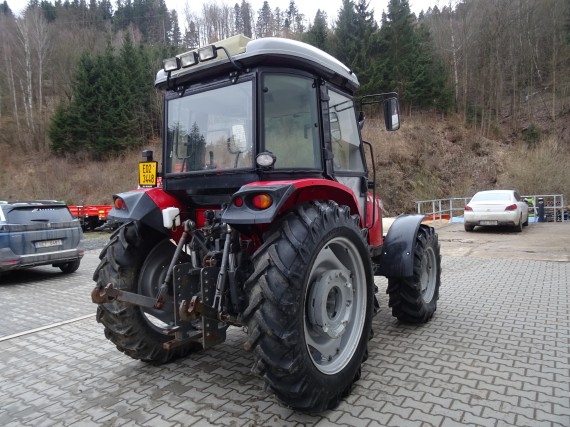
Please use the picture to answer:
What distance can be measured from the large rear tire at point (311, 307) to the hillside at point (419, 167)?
828 inches

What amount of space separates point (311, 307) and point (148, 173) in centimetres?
207

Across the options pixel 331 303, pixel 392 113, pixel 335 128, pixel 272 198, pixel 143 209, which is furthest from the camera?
pixel 392 113

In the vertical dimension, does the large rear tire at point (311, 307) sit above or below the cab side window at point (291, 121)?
below

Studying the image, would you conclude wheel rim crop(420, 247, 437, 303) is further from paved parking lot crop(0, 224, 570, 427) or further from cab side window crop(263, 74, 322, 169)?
cab side window crop(263, 74, 322, 169)

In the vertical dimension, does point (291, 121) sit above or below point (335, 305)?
above

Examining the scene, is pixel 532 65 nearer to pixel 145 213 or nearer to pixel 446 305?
pixel 446 305

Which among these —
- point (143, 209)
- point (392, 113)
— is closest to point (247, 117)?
point (143, 209)

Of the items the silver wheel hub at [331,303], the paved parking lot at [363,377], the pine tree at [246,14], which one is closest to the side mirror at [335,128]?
the silver wheel hub at [331,303]

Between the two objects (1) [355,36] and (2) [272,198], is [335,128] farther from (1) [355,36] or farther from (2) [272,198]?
(1) [355,36]

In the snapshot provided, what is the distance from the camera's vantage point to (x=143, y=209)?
11.0 ft

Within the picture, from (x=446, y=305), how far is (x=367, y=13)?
32.7m

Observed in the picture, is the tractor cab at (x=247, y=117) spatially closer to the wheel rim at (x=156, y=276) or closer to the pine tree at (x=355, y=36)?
the wheel rim at (x=156, y=276)

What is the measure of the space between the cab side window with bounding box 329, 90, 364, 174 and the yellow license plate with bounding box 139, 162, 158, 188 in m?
1.70

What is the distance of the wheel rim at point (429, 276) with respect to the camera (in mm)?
4836
